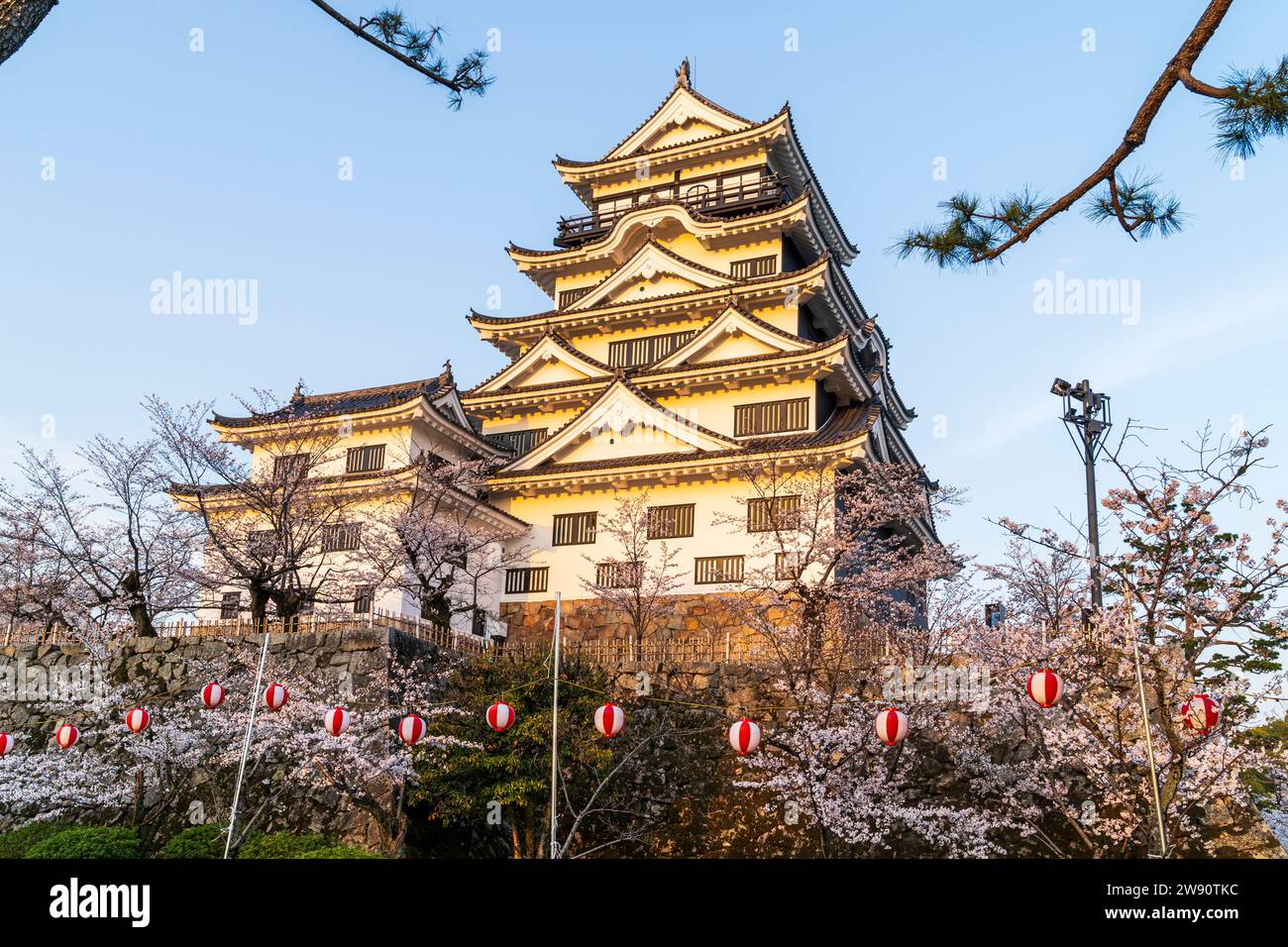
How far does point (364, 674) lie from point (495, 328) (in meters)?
17.0

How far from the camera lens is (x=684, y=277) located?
33.7 m

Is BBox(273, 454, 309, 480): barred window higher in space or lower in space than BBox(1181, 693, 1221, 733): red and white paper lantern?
higher

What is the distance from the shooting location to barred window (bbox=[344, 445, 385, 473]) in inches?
1189

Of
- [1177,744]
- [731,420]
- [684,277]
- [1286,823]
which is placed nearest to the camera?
[1177,744]

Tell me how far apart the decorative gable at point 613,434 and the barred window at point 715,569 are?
3.47m

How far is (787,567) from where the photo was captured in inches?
880

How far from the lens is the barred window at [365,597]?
25.5 meters

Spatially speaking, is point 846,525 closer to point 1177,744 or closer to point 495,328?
point 1177,744

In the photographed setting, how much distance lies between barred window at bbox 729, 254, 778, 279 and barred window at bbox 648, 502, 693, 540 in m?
A: 8.64

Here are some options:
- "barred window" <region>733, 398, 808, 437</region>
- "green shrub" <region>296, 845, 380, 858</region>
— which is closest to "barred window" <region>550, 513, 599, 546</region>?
"barred window" <region>733, 398, 808, 437</region>

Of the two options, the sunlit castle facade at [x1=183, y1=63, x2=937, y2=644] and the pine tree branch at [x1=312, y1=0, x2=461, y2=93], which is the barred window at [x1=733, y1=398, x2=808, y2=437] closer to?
the sunlit castle facade at [x1=183, y1=63, x2=937, y2=644]

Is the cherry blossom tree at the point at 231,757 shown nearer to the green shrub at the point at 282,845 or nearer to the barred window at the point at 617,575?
the green shrub at the point at 282,845

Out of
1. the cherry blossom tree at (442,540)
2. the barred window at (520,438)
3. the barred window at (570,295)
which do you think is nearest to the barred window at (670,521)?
the cherry blossom tree at (442,540)
